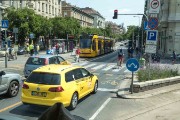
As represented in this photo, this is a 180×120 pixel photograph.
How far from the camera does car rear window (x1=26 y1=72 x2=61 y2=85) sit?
30.0ft

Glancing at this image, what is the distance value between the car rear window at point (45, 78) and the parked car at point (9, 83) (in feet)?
6.49

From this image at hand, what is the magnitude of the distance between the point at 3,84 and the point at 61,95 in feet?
10.5

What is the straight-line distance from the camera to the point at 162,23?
47.9 meters

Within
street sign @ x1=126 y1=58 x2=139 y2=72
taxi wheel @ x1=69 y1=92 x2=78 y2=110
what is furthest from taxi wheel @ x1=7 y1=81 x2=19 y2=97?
street sign @ x1=126 y1=58 x2=139 y2=72

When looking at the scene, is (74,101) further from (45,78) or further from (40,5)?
(40,5)

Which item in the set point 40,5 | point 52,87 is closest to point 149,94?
point 52,87

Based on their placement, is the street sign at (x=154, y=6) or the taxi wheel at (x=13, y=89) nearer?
the taxi wheel at (x=13, y=89)

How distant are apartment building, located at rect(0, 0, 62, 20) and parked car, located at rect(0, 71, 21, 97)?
42.0m

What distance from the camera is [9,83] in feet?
37.3

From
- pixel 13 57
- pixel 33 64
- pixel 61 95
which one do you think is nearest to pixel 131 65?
pixel 61 95

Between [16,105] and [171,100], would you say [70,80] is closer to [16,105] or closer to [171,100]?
[16,105]

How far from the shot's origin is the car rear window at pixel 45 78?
9.13 m

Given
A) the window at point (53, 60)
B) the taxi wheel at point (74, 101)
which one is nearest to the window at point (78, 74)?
the taxi wheel at point (74, 101)

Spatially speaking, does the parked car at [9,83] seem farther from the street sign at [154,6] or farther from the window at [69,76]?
the street sign at [154,6]
